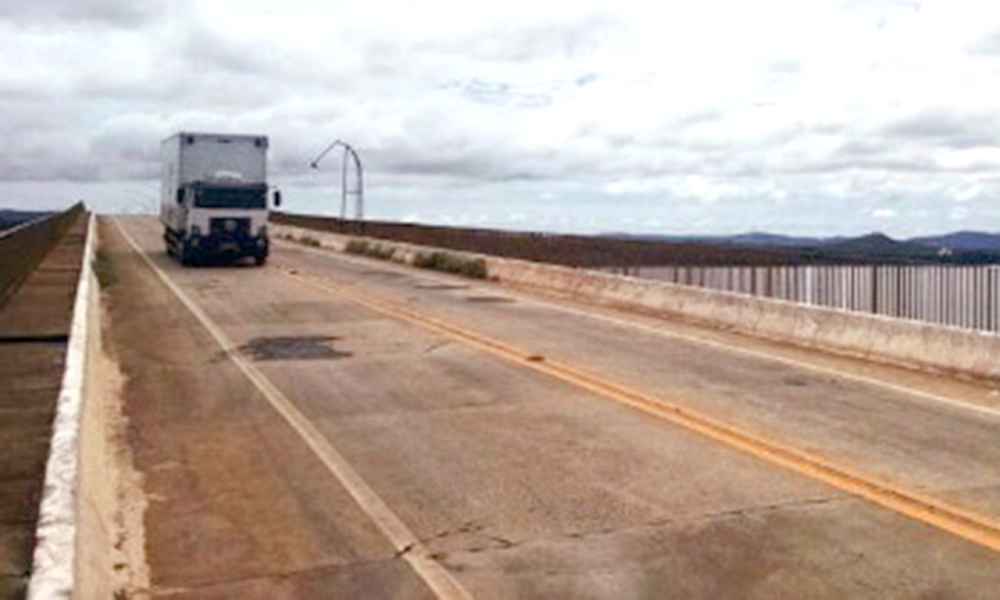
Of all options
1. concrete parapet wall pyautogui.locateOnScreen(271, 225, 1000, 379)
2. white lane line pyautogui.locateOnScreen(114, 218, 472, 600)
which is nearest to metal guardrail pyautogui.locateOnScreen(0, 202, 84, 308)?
white lane line pyautogui.locateOnScreen(114, 218, 472, 600)

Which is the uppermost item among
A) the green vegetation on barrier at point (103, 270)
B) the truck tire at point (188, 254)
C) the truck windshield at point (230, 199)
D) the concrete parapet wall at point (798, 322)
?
the truck windshield at point (230, 199)

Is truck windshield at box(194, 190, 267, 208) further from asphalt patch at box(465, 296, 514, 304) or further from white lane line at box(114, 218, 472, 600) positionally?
white lane line at box(114, 218, 472, 600)

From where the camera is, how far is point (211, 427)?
11.5 m

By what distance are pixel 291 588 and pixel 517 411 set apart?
5.52 m

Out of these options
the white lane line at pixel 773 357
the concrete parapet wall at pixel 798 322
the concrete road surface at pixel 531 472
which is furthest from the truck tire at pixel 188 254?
the concrete road surface at pixel 531 472

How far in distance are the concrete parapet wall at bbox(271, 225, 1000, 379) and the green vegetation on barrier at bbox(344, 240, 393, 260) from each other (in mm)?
14311

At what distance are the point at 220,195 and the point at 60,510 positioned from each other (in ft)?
102

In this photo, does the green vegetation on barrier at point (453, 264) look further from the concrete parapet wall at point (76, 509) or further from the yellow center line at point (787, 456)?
the concrete parapet wall at point (76, 509)

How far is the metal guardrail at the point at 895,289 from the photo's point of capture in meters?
17.3

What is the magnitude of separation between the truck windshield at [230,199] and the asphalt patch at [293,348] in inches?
749

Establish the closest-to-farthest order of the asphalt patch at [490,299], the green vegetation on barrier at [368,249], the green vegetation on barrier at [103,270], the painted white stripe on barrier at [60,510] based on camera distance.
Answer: the painted white stripe on barrier at [60,510], the asphalt patch at [490,299], the green vegetation on barrier at [103,270], the green vegetation on barrier at [368,249]

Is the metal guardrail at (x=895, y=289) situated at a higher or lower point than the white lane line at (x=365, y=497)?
higher

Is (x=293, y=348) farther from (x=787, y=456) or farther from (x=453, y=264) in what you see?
(x=453, y=264)

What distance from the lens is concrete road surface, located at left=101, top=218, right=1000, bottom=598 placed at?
6.97 meters
